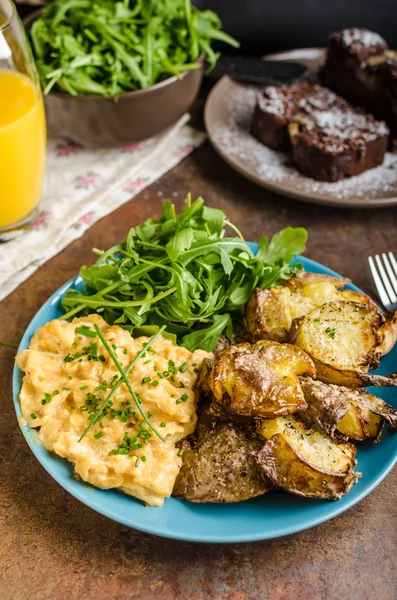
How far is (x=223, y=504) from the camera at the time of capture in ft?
5.82

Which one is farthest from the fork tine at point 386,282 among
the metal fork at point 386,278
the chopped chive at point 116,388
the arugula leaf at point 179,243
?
the chopped chive at point 116,388

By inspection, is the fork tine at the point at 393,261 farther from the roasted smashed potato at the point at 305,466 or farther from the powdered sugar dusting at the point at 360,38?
the powdered sugar dusting at the point at 360,38

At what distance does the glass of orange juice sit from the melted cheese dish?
2.76ft

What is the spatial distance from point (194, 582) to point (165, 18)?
8.24ft

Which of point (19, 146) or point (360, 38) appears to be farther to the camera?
point (360, 38)

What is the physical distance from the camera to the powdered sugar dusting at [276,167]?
9.76 ft

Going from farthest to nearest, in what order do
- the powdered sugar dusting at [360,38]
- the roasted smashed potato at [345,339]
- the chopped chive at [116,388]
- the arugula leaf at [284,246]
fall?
1. the powdered sugar dusting at [360,38]
2. the arugula leaf at [284,246]
3. the roasted smashed potato at [345,339]
4. the chopped chive at [116,388]

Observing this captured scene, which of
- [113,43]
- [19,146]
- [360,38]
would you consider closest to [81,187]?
[19,146]

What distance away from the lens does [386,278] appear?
2.57 meters

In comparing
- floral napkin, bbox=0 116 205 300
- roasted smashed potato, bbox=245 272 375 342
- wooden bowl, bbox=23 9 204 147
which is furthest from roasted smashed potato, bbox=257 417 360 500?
wooden bowl, bbox=23 9 204 147

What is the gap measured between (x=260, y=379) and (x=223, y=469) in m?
0.27

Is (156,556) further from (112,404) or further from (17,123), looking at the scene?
(17,123)

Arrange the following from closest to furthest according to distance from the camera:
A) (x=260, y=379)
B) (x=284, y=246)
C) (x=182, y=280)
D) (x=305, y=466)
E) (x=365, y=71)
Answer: (x=305, y=466) < (x=260, y=379) < (x=182, y=280) < (x=284, y=246) < (x=365, y=71)

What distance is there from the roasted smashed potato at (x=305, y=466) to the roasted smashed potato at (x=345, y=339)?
0.26 metres
